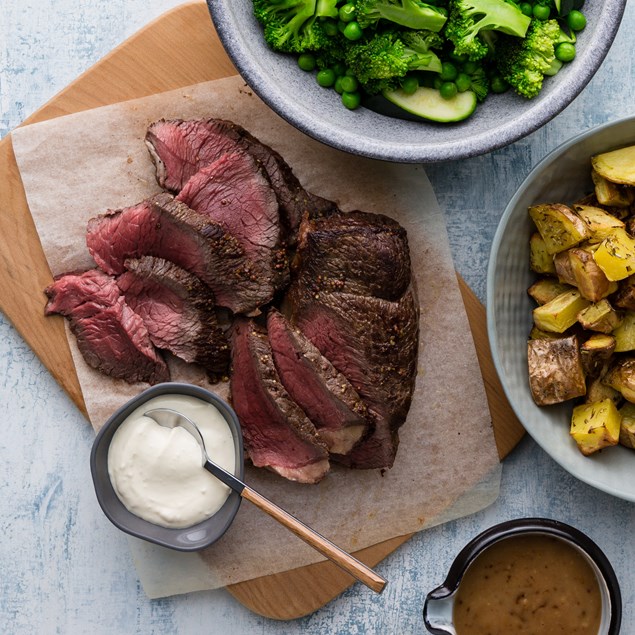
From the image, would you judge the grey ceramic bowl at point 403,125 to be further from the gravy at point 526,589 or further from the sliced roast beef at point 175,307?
the gravy at point 526,589

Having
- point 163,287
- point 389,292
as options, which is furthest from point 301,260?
point 163,287

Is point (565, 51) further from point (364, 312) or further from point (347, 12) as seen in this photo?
point (364, 312)

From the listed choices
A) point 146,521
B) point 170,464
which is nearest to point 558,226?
point 170,464

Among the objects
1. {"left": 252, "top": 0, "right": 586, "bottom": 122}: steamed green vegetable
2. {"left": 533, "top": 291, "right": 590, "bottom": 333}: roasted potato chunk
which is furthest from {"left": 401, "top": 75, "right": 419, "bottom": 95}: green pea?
{"left": 533, "top": 291, "right": 590, "bottom": 333}: roasted potato chunk

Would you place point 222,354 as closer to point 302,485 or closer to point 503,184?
point 302,485

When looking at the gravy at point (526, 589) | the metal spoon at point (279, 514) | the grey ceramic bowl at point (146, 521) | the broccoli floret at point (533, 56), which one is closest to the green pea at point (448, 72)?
the broccoli floret at point (533, 56)
